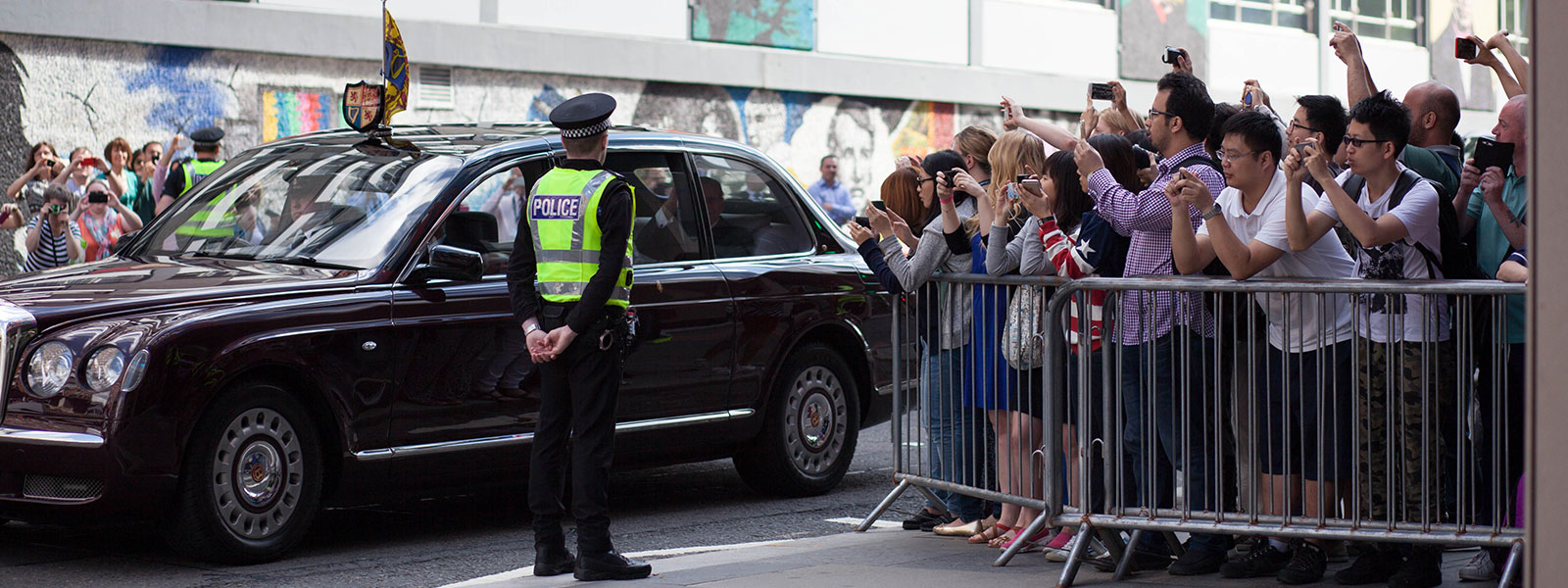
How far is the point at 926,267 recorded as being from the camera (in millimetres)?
6902

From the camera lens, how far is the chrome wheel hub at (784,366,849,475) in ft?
28.9

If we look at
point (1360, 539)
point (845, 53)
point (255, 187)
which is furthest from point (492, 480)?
point (845, 53)

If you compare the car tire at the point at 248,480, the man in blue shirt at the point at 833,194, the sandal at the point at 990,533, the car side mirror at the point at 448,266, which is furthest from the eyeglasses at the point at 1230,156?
the man in blue shirt at the point at 833,194

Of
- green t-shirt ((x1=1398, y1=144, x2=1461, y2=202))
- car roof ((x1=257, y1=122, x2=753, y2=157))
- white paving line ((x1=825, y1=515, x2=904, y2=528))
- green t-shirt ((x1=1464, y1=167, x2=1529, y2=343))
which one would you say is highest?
car roof ((x1=257, y1=122, x2=753, y2=157))

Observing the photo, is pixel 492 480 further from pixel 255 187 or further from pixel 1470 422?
pixel 1470 422

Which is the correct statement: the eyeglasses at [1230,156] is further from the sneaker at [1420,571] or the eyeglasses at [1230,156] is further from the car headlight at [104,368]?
the car headlight at [104,368]

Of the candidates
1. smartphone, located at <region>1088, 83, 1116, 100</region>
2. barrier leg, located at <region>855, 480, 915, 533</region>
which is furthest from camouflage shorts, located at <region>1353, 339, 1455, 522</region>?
smartphone, located at <region>1088, 83, 1116, 100</region>

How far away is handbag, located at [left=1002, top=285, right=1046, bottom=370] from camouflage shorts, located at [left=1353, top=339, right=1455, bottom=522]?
4.03 feet

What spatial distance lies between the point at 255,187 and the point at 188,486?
177 centimetres

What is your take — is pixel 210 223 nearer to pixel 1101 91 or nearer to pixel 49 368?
pixel 49 368

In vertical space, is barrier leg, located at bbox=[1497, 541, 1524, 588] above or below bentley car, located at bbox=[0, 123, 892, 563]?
below

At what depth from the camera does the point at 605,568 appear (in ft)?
20.7

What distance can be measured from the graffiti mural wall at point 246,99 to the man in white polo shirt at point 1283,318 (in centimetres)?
1061

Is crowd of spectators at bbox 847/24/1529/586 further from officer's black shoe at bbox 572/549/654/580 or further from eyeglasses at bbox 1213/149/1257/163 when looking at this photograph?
officer's black shoe at bbox 572/549/654/580
